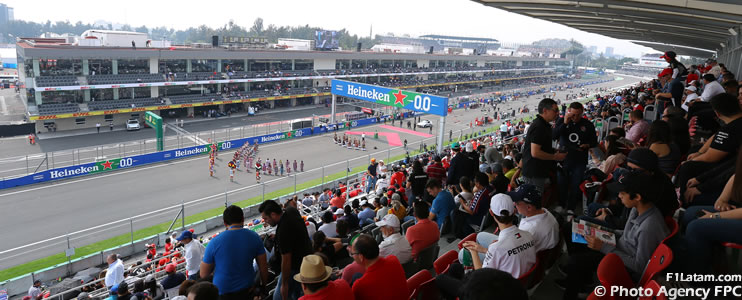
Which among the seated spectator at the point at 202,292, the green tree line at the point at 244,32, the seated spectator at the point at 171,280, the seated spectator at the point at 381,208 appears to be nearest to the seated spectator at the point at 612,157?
the seated spectator at the point at 381,208

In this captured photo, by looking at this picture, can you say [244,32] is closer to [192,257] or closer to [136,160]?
[136,160]

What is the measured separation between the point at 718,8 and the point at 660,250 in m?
5.68

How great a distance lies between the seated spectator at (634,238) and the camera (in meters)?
3.65

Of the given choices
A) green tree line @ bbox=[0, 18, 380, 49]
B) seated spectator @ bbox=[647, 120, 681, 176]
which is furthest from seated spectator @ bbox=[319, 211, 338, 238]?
green tree line @ bbox=[0, 18, 380, 49]

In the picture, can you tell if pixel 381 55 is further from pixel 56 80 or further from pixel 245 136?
pixel 56 80

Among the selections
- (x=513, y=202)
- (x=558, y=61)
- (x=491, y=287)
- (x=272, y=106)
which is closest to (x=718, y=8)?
(x=513, y=202)

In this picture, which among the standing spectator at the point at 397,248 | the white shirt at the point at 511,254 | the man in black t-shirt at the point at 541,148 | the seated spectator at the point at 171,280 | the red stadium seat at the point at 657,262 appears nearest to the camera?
the red stadium seat at the point at 657,262

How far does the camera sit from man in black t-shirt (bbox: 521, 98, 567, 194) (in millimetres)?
5773

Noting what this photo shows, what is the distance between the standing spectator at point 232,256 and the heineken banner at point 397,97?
24.0 meters

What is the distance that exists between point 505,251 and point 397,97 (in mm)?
27390

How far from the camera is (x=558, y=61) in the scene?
403ft

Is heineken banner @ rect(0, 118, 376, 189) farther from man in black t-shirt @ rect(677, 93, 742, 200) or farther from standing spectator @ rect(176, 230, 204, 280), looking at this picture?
man in black t-shirt @ rect(677, 93, 742, 200)

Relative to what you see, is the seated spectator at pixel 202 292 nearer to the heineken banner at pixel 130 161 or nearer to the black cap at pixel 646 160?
the black cap at pixel 646 160

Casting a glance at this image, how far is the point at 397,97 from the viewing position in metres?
30.8
